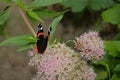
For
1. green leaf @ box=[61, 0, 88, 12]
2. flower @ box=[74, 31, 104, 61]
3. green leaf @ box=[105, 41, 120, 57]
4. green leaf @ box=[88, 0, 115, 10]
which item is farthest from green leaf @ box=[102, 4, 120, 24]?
green leaf @ box=[61, 0, 88, 12]

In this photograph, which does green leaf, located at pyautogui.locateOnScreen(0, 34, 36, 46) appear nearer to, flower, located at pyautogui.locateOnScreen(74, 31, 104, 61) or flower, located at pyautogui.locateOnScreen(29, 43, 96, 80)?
flower, located at pyautogui.locateOnScreen(29, 43, 96, 80)

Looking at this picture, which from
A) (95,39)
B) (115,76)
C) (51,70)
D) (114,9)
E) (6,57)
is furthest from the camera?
(6,57)

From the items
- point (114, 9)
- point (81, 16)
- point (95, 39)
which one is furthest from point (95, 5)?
point (95, 39)

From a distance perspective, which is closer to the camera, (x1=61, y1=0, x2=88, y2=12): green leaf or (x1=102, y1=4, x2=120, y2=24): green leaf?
(x1=102, y1=4, x2=120, y2=24): green leaf

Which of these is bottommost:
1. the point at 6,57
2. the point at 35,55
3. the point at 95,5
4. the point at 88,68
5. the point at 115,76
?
the point at 6,57

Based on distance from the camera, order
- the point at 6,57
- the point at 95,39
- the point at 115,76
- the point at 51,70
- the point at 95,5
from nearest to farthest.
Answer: the point at 51,70 → the point at 95,39 → the point at 115,76 → the point at 95,5 → the point at 6,57

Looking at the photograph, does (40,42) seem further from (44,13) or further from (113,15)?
(113,15)

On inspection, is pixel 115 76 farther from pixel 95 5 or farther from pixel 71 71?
pixel 95 5
